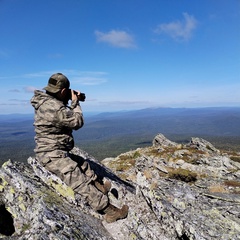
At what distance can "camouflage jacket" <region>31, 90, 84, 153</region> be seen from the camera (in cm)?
1005

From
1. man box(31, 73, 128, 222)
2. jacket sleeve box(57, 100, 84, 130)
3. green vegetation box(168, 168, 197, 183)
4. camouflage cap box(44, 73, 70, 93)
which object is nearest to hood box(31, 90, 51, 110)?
man box(31, 73, 128, 222)

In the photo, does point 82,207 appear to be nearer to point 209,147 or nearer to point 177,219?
point 177,219

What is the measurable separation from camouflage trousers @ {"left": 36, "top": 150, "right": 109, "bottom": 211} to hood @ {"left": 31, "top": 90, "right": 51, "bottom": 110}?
2.37 metres

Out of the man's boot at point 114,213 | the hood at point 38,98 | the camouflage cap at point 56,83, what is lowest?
the man's boot at point 114,213

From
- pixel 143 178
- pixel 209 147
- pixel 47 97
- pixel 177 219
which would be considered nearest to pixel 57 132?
pixel 47 97

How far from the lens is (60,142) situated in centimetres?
1044

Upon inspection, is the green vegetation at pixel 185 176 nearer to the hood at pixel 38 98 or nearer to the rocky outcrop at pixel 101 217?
the rocky outcrop at pixel 101 217

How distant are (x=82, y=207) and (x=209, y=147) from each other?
41.8m

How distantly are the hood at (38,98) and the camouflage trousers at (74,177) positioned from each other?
237 cm

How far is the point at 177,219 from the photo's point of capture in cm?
925

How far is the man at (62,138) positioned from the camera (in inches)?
398

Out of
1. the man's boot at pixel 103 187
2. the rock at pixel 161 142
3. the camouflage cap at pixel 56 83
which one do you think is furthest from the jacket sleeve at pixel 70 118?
the rock at pixel 161 142

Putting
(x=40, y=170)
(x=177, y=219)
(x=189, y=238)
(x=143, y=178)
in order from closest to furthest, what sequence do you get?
(x=189, y=238) → (x=177, y=219) → (x=40, y=170) → (x=143, y=178)

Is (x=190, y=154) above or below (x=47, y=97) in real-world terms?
below
